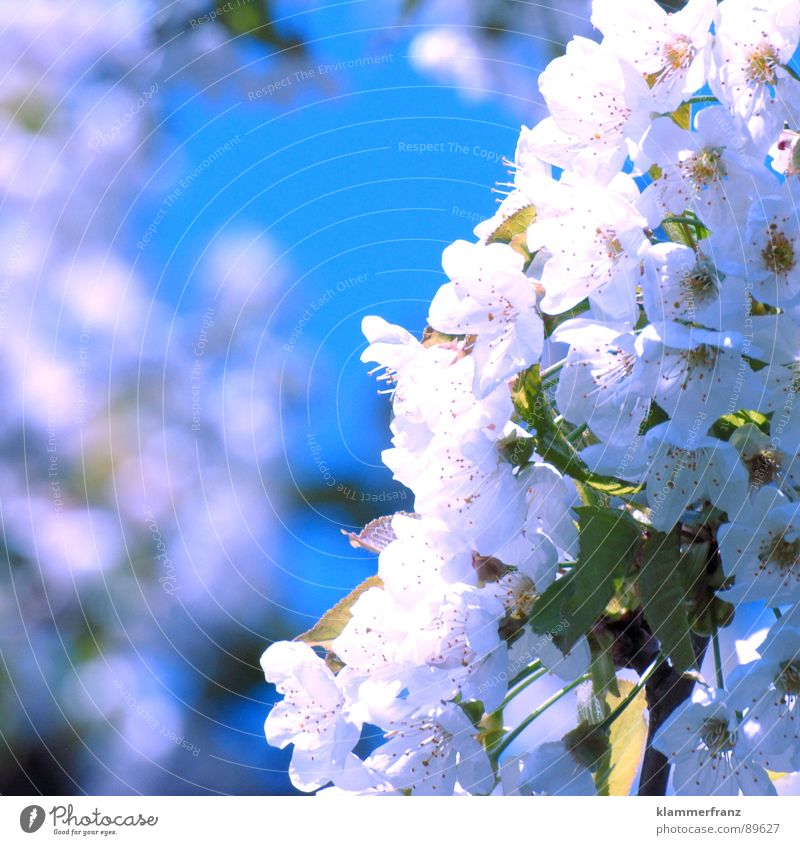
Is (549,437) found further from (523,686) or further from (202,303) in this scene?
(202,303)

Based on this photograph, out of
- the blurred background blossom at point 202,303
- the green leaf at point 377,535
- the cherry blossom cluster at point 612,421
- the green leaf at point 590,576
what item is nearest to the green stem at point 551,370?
the cherry blossom cluster at point 612,421

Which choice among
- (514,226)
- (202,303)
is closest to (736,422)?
(514,226)

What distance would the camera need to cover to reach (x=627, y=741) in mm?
824

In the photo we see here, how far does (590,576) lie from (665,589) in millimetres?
56

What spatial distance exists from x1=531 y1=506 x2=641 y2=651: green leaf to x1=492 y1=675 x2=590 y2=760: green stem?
10cm

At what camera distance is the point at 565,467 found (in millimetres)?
703

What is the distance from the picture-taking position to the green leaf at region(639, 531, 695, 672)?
Answer: 0.69m

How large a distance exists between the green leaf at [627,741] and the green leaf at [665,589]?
0.42 feet

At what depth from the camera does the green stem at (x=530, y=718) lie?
769 mm

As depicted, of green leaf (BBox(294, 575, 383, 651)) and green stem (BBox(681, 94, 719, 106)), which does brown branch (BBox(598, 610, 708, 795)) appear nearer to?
green leaf (BBox(294, 575, 383, 651))

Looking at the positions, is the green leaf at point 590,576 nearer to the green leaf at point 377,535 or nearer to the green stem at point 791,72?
the green leaf at point 377,535

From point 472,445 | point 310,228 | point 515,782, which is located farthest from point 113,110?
point 515,782

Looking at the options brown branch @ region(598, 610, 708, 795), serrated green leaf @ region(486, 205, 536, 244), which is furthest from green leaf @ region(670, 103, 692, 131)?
brown branch @ region(598, 610, 708, 795)
